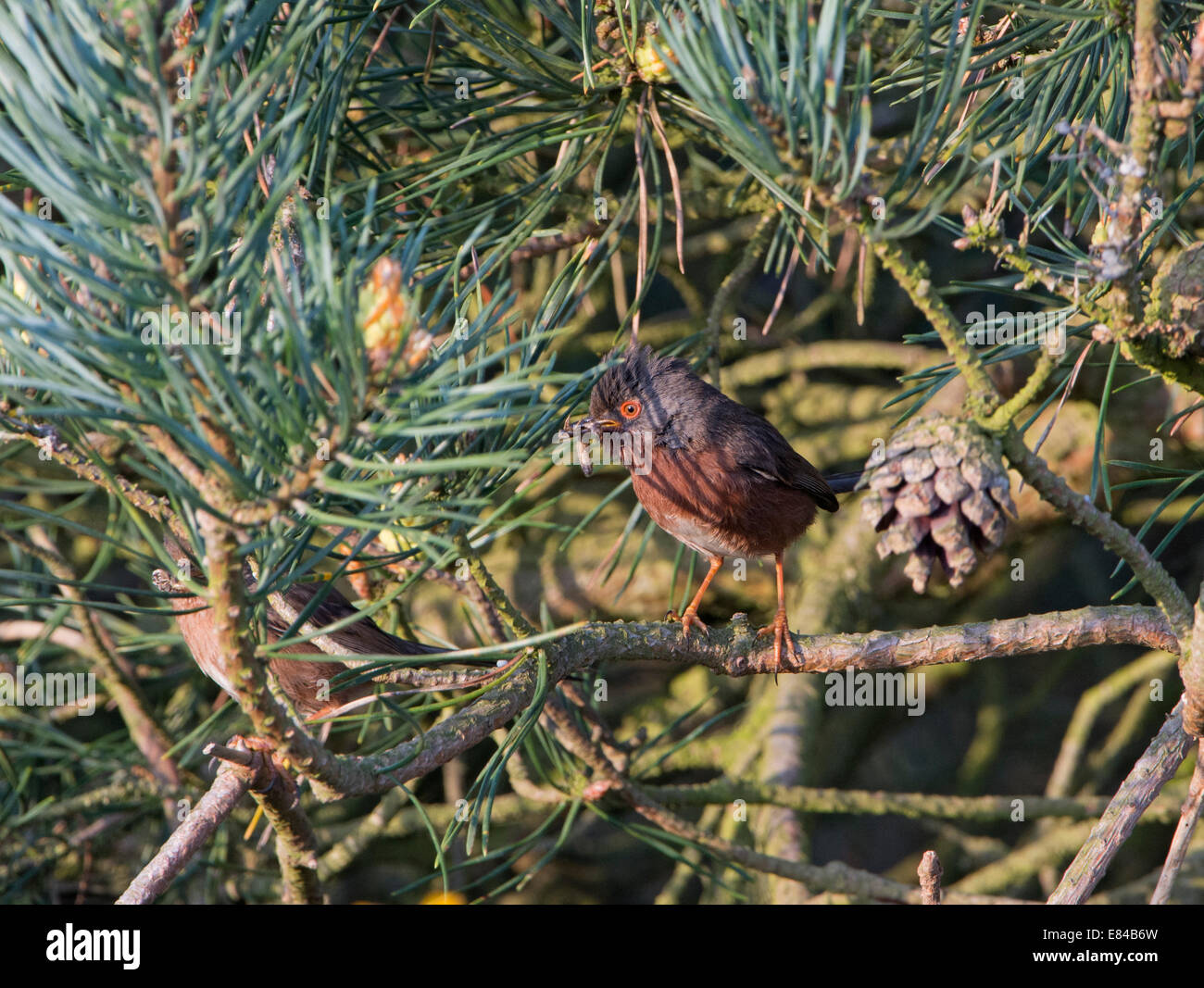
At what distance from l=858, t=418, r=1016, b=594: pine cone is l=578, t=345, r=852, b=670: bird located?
5.51 feet

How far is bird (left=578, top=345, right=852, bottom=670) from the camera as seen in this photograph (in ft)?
9.95

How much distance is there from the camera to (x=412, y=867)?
4828 mm

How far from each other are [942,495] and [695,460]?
191 cm

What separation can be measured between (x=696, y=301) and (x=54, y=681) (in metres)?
2.73

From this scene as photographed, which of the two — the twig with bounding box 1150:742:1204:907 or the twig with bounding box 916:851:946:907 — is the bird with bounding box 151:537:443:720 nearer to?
the twig with bounding box 916:851:946:907

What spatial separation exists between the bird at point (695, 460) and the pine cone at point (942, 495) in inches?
66.1

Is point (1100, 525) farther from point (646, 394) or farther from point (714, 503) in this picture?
point (646, 394)

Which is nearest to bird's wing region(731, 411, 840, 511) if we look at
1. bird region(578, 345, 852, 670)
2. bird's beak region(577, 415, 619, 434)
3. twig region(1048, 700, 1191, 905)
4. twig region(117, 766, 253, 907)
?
bird region(578, 345, 852, 670)

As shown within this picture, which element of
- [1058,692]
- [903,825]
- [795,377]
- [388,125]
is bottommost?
[903,825]

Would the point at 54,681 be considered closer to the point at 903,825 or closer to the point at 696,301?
the point at 696,301

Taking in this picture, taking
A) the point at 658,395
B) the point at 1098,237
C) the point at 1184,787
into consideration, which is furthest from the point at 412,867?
the point at 1098,237

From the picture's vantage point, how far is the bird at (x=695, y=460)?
3.03 m

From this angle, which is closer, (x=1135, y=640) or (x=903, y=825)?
(x=1135, y=640)

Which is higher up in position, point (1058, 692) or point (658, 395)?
point (658, 395)
